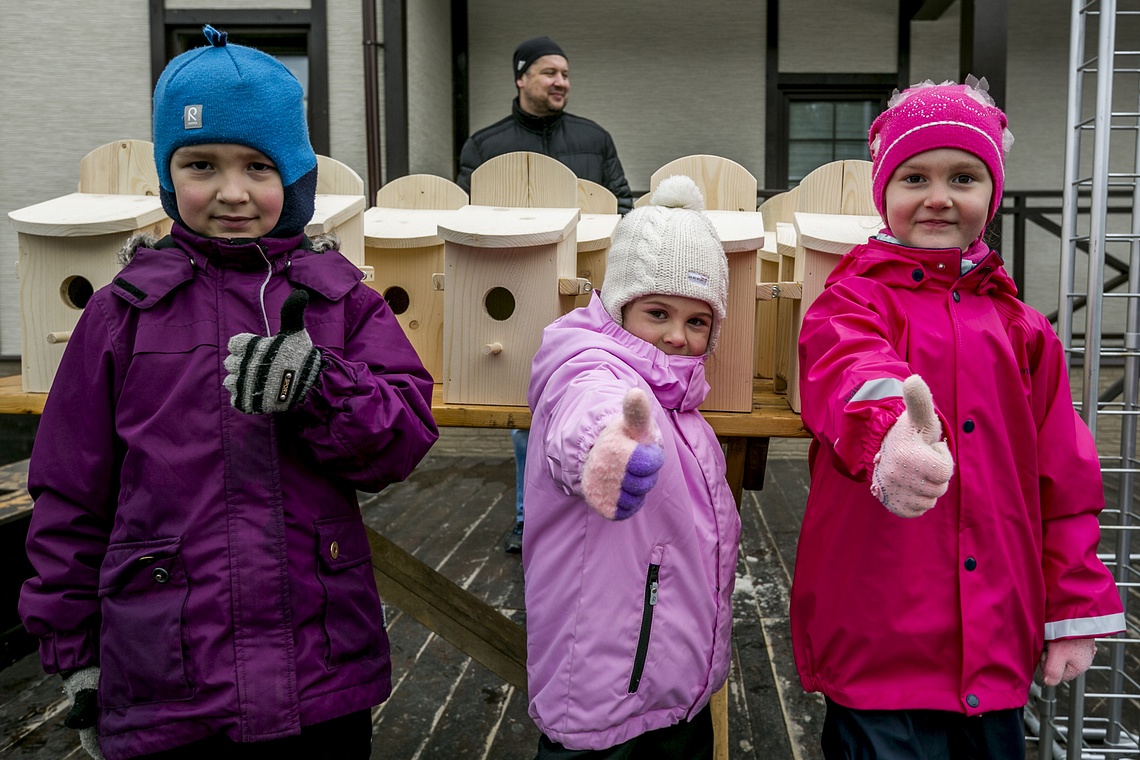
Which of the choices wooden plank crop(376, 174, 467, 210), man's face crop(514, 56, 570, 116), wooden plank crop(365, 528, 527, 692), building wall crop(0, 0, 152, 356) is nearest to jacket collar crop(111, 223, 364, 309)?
wooden plank crop(365, 528, 527, 692)

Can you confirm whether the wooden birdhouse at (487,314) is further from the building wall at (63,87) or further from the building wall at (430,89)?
the building wall at (63,87)

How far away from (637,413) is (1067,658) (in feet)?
3.14

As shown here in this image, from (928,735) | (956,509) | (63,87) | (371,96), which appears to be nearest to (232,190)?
(956,509)

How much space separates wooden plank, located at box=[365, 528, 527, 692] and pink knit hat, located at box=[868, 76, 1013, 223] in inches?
51.3

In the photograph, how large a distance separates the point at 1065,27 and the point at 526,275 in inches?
283

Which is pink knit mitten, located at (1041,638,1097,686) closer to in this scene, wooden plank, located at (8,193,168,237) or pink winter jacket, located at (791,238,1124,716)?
pink winter jacket, located at (791,238,1124,716)

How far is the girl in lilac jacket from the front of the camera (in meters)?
1.46

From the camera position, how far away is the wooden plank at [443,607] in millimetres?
2100

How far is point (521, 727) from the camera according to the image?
2662 millimetres

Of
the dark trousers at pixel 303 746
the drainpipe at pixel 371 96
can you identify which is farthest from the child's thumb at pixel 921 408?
the drainpipe at pixel 371 96

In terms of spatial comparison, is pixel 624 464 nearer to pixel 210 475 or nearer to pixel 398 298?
pixel 210 475

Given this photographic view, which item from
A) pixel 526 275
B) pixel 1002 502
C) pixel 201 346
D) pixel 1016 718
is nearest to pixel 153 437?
pixel 201 346

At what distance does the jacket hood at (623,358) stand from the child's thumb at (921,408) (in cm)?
45

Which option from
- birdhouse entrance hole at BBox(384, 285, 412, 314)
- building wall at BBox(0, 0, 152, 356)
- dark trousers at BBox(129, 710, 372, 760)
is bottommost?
dark trousers at BBox(129, 710, 372, 760)
